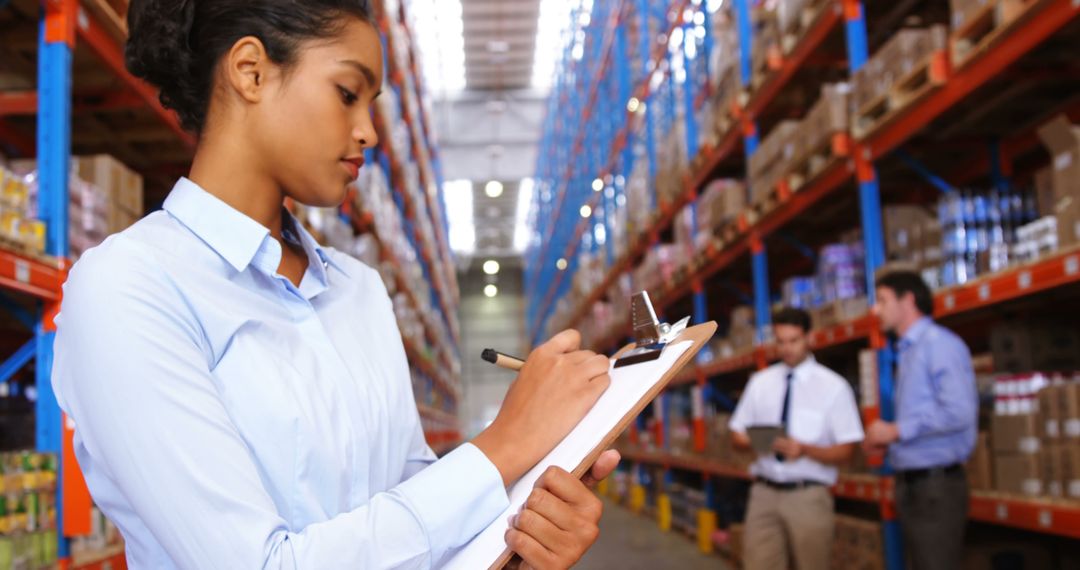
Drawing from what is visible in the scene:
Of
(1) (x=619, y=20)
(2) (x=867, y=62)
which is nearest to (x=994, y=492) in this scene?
(2) (x=867, y=62)

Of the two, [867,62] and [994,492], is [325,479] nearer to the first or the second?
[994,492]

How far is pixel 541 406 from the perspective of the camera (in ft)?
3.70

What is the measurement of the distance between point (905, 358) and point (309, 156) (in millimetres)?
3776

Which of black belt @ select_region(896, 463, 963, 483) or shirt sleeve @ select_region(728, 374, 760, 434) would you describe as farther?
shirt sleeve @ select_region(728, 374, 760, 434)

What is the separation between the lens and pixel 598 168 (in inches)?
619

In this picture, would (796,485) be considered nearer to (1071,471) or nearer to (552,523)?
(1071,471)

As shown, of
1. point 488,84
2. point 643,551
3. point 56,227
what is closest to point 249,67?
point 56,227

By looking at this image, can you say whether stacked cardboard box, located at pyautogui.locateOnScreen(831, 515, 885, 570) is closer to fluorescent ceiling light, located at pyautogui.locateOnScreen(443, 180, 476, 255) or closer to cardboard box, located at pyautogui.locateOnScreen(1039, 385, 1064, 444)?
cardboard box, located at pyautogui.locateOnScreen(1039, 385, 1064, 444)

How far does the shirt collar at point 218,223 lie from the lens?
1170 mm

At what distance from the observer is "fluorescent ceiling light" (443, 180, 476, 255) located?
31.2 meters

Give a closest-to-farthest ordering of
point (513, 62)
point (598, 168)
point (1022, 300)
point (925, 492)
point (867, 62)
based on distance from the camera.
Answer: point (925, 492), point (1022, 300), point (867, 62), point (598, 168), point (513, 62)

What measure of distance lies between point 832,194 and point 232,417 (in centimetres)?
617

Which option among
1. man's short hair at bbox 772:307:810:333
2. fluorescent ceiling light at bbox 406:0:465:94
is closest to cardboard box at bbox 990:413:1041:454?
man's short hair at bbox 772:307:810:333

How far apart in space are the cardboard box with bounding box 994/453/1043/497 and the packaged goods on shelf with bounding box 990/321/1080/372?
0.63 m
